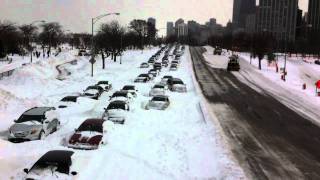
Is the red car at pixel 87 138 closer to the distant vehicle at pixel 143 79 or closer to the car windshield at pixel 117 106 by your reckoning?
the car windshield at pixel 117 106

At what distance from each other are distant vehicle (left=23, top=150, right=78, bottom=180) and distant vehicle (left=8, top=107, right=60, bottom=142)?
6.85 metres

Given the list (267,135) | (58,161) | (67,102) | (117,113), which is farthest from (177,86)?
(58,161)

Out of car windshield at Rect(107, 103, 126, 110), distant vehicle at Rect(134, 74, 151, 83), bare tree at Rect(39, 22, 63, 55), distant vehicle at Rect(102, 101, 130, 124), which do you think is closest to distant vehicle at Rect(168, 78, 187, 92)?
distant vehicle at Rect(134, 74, 151, 83)

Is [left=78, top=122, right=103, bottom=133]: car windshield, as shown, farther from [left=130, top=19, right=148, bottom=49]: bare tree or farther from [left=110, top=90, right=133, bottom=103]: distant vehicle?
[left=130, top=19, right=148, bottom=49]: bare tree

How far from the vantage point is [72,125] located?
26.6 m

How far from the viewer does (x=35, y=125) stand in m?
23.7

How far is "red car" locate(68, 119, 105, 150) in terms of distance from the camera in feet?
69.1

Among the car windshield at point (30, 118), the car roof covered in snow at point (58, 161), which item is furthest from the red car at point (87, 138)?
the car roof covered in snow at point (58, 161)

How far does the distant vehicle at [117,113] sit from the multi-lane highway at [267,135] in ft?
20.4

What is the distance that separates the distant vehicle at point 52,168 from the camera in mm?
15062

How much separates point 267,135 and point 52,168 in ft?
50.1

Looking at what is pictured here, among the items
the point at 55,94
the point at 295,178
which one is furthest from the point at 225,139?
the point at 55,94

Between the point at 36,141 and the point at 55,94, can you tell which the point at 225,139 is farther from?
the point at 55,94

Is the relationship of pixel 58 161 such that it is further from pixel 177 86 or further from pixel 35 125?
pixel 177 86
